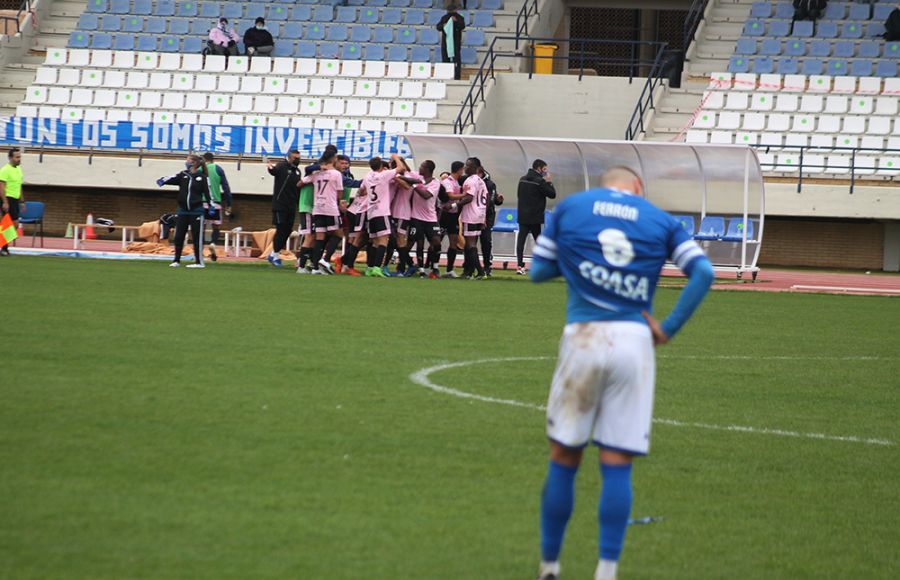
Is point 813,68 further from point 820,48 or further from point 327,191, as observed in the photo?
point 327,191

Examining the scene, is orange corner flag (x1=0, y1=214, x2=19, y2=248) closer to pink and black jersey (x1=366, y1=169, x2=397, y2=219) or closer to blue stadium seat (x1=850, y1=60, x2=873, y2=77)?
pink and black jersey (x1=366, y1=169, x2=397, y2=219)

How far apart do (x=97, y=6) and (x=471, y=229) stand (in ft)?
65.5

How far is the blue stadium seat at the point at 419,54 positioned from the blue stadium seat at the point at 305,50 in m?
2.60

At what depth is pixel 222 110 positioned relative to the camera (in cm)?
3450

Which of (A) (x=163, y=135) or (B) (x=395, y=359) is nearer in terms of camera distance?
(B) (x=395, y=359)

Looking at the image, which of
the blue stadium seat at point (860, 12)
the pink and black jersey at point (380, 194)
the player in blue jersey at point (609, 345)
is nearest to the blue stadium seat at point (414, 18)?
the blue stadium seat at point (860, 12)

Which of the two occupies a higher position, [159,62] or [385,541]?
[159,62]

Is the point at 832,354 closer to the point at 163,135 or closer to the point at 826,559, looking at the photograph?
the point at 826,559

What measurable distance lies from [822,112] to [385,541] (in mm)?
28961

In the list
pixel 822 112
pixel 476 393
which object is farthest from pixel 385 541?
pixel 822 112

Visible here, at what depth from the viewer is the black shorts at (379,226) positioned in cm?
2238

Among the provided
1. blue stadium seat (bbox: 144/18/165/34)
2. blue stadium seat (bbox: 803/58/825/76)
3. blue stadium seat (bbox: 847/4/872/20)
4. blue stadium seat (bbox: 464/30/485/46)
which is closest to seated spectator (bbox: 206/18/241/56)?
blue stadium seat (bbox: 144/18/165/34)

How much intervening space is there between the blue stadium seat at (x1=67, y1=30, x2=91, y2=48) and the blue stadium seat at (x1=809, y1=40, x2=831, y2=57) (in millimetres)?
19182

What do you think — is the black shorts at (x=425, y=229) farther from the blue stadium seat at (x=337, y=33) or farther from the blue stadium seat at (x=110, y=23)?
the blue stadium seat at (x=110, y=23)
